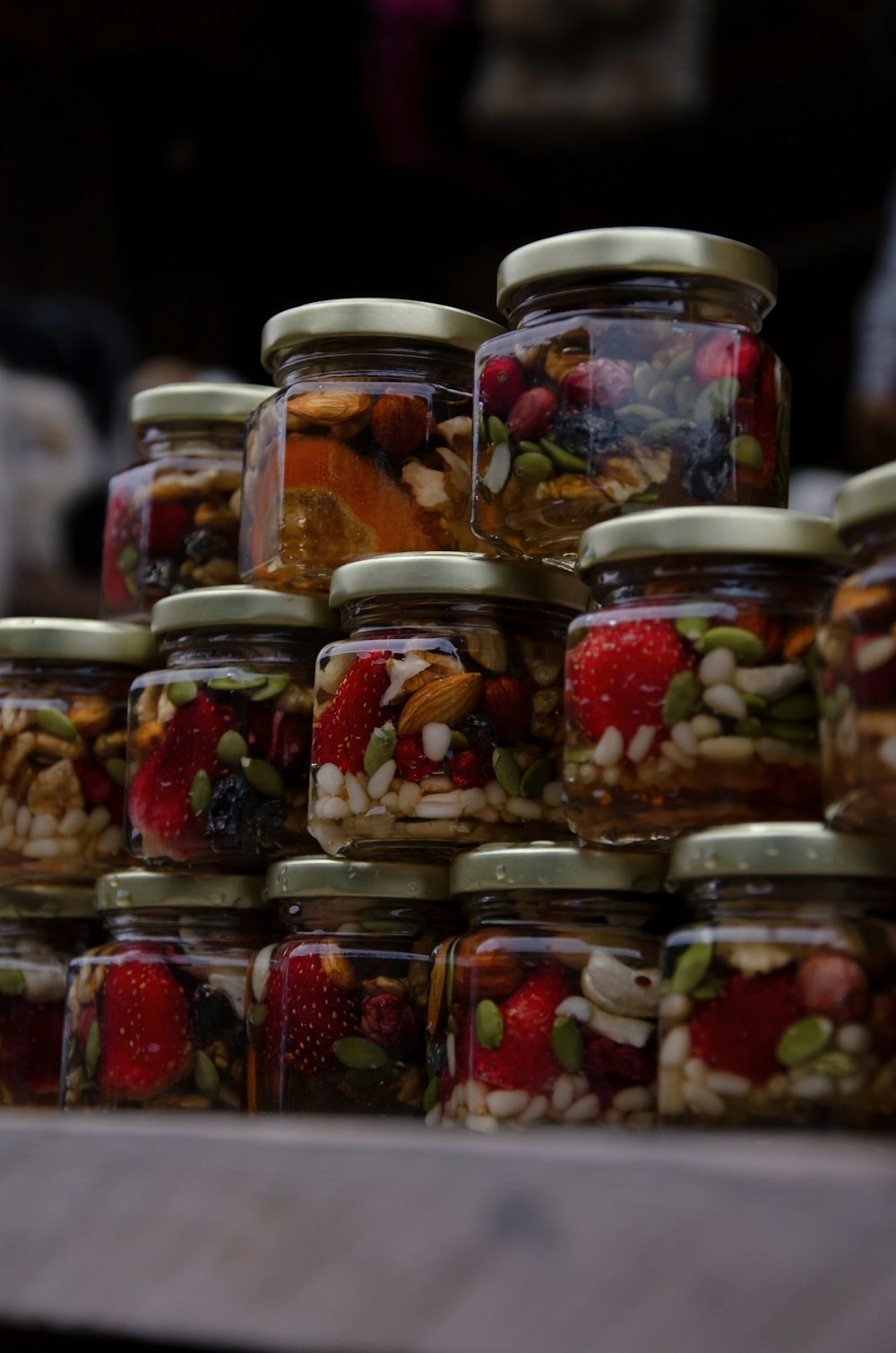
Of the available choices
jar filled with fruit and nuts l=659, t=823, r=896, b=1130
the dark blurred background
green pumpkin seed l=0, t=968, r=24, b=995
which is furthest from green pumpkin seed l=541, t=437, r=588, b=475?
the dark blurred background

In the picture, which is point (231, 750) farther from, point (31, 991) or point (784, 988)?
point (784, 988)

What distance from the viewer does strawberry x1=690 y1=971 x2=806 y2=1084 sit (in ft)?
2.30

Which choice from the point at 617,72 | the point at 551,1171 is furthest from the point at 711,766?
the point at 617,72

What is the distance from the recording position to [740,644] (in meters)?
0.78

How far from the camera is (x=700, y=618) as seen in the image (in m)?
0.80

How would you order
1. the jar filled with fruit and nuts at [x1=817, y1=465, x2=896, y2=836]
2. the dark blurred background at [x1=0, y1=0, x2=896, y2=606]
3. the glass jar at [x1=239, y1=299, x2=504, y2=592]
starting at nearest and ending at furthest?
1. the jar filled with fruit and nuts at [x1=817, y1=465, x2=896, y2=836]
2. the glass jar at [x1=239, y1=299, x2=504, y2=592]
3. the dark blurred background at [x1=0, y1=0, x2=896, y2=606]

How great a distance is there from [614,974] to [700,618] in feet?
0.53

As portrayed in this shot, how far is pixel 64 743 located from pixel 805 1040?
1.88 ft

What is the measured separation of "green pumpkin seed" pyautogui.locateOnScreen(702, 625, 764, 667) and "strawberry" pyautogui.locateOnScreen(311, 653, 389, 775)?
198mm

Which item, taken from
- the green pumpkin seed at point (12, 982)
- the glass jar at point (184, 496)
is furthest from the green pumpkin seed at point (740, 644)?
the green pumpkin seed at point (12, 982)

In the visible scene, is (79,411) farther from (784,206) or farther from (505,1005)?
(505,1005)

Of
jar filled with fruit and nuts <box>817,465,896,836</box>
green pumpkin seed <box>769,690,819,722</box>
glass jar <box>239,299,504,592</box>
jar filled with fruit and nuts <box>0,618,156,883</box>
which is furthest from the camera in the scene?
jar filled with fruit and nuts <box>0,618,156,883</box>

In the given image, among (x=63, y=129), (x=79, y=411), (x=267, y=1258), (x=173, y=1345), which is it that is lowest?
(x=173, y=1345)

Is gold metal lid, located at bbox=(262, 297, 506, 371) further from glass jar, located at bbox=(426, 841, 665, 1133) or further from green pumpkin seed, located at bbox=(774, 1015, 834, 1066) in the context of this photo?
green pumpkin seed, located at bbox=(774, 1015, 834, 1066)
